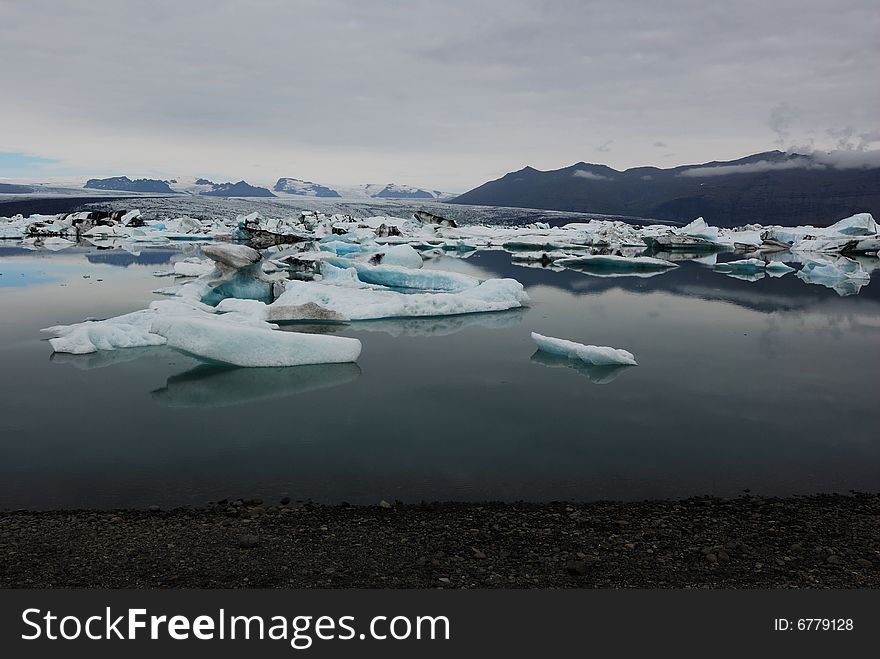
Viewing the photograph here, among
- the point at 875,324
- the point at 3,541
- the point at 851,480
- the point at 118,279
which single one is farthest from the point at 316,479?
the point at 118,279

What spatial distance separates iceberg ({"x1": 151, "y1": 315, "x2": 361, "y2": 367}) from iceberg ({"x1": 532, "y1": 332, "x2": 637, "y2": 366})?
2.53 meters

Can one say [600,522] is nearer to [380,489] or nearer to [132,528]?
[380,489]

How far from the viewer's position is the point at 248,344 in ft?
23.2

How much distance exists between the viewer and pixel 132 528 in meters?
3.52

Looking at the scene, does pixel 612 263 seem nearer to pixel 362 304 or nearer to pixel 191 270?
pixel 362 304

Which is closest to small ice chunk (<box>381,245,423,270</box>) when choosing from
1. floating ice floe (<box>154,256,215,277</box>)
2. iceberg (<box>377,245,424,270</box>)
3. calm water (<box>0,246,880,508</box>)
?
iceberg (<box>377,245,424,270</box>)

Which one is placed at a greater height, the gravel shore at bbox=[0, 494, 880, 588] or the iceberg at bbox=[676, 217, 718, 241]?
the iceberg at bbox=[676, 217, 718, 241]

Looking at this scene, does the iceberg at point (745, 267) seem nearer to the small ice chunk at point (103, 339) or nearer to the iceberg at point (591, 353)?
the iceberg at point (591, 353)

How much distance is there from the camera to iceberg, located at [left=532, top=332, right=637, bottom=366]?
767 cm

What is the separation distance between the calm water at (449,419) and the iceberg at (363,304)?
399 mm

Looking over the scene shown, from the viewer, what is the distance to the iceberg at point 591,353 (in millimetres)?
7668

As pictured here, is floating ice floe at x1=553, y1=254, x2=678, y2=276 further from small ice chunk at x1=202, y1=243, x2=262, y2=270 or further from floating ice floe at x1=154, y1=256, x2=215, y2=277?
small ice chunk at x1=202, y1=243, x2=262, y2=270

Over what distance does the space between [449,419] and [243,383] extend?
8.09 feet

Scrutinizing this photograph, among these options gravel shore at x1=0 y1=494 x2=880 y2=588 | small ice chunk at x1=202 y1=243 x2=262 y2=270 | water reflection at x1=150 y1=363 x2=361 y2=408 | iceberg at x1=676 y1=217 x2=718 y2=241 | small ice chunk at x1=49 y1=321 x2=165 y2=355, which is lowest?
gravel shore at x1=0 y1=494 x2=880 y2=588
